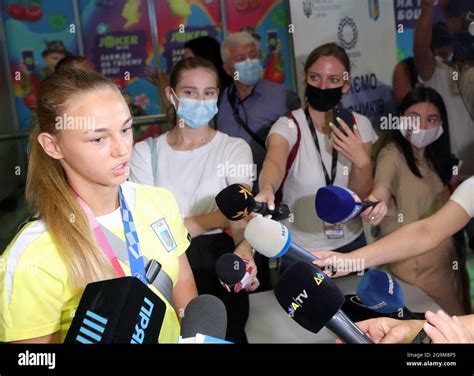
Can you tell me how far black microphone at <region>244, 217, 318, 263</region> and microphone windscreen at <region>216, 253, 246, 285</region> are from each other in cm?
11

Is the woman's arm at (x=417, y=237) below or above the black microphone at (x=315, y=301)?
below

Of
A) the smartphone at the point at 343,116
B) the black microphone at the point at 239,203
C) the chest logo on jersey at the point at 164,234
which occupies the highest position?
the smartphone at the point at 343,116

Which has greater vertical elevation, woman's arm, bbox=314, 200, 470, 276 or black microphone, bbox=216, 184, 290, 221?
black microphone, bbox=216, 184, 290, 221

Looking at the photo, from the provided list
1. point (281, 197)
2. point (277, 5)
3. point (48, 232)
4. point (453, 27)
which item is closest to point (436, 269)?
→ point (281, 197)

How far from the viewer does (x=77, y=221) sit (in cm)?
145

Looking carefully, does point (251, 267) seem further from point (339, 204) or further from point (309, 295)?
point (309, 295)

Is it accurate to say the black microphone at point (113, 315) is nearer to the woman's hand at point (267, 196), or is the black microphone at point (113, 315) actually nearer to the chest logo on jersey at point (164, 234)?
the chest logo on jersey at point (164, 234)

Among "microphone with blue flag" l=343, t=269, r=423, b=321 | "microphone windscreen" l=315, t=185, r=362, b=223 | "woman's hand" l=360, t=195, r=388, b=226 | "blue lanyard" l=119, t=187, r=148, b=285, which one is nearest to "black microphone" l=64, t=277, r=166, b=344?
"blue lanyard" l=119, t=187, r=148, b=285

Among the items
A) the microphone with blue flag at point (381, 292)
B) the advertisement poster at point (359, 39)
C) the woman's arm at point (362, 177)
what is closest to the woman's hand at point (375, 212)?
the woman's arm at point (362, 177)

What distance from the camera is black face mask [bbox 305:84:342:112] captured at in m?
1.98

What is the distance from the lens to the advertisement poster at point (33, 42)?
192 centimetres

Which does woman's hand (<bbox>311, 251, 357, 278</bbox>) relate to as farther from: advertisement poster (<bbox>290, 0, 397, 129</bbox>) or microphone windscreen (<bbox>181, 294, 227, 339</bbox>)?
advertisement poster (<bbox>290, 0, 397, 129</bbox>)

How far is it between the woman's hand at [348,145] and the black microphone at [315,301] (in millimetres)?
770
